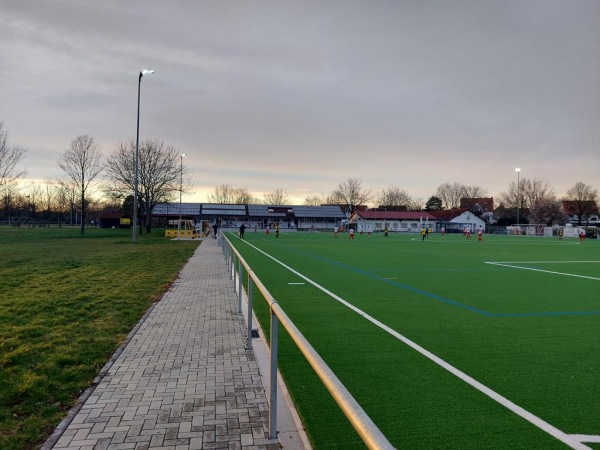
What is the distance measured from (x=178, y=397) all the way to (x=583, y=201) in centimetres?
10797

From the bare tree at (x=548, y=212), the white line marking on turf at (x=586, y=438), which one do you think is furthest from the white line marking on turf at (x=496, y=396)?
the bare tree at (x=548, y=212)

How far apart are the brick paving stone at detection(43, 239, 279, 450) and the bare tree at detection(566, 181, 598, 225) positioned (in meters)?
103

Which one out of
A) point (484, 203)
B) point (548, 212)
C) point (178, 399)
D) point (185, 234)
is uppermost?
point (484, 203)

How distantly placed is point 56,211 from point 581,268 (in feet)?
397

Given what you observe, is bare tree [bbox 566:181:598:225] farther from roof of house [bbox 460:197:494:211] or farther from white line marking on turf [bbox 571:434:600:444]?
white line marking on turf [bbox 571:434:600:444]

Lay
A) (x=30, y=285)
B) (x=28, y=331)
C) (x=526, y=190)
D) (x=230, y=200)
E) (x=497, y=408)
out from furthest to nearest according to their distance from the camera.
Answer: (x=230, y=200)
(x=526, y=190)
(x=30, y=285)
(x=28, y=331)
(x=497, y=408)

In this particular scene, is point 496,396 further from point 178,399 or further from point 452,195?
point 452,195

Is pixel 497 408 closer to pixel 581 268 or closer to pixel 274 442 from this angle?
pixel 274 442

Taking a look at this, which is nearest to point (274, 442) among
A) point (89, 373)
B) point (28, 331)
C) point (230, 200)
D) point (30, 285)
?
point (89, 373)

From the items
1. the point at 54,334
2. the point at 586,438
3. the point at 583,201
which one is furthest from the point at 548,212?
the point at 54,334


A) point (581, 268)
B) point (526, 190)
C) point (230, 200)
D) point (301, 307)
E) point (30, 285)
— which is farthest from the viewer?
point (230, 200)

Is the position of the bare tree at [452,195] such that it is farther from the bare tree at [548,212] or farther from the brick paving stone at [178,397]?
the brick paving stone at [178,397]

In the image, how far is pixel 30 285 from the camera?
1129cm

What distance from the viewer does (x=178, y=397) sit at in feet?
14.1
